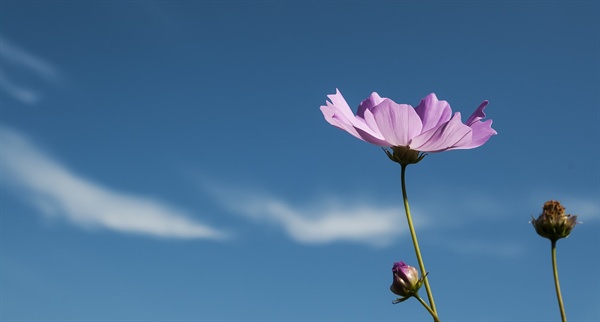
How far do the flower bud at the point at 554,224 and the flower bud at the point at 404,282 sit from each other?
23 centimetres

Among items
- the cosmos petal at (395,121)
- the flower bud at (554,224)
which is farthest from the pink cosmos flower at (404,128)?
the flower bud at (554,224)

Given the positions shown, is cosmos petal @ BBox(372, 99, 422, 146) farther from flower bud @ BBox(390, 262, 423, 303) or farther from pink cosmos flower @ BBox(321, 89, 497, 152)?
flower bud @ BBox(390, 262, 423, 303)

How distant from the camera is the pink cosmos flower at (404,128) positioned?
114 centimetres

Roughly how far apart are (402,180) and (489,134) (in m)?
0.20

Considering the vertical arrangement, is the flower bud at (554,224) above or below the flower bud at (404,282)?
above

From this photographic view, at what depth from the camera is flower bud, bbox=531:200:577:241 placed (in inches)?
41.6

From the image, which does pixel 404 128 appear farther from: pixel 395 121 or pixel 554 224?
pixel 554 224

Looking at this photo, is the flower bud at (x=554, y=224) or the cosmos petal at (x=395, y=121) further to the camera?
the cosmos petal at (x=395, y=121)

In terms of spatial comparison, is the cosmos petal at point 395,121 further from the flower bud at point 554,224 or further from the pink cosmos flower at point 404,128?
the flower bud at point 554,224

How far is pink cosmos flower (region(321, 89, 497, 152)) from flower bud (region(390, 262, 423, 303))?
0.74ft

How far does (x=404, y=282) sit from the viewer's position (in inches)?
45.3

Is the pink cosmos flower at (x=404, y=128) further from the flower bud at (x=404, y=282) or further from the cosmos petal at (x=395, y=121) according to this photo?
the flower bud at (x=404, y=282)

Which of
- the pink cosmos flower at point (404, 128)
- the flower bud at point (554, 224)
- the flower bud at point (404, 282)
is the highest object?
the pink cosmos flower at point (404, 128)

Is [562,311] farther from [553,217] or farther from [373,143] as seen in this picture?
[373,143]
